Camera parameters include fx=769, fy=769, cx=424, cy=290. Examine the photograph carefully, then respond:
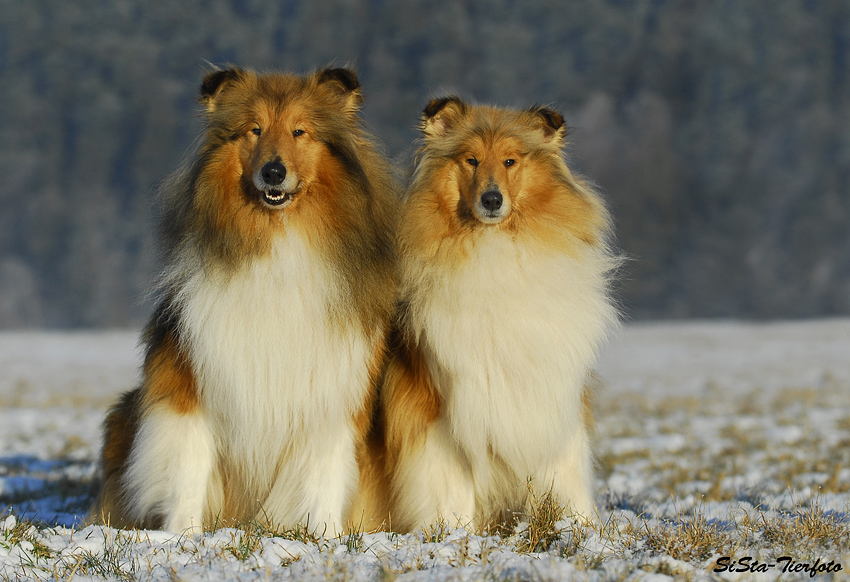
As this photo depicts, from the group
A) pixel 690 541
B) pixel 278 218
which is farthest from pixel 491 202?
pixel 690 541

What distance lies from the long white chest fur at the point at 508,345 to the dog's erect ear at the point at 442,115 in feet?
2.83

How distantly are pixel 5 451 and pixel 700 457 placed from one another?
21.7 feet

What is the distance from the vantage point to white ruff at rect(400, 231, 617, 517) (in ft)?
13.2

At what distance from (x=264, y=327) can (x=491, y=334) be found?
1173mm

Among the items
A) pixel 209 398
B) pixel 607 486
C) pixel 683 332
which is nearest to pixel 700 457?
pixel 607 486

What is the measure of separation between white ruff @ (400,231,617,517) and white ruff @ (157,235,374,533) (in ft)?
1.52

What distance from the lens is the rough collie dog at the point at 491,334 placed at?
13.3 feet

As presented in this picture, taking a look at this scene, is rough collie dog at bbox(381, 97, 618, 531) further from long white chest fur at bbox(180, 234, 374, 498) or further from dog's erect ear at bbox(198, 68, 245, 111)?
dog's erect ear at bbox(198, 68, 245, 111)

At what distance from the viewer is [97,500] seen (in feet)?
15.0

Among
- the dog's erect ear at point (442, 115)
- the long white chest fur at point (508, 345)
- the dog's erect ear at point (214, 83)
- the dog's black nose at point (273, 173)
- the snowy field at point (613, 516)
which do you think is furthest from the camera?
the dog's erect ear at point (442, 115)

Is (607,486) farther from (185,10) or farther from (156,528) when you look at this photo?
(185,10)

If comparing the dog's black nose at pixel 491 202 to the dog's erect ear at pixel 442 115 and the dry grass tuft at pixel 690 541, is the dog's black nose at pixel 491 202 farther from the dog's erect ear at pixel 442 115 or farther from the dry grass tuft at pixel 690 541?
the dry grass tuft at pixel 690 541

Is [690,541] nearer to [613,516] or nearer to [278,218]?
[613,516]

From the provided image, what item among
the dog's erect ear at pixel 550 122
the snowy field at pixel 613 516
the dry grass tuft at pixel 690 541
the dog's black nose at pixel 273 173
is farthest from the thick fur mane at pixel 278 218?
the dry grass tuft at pixel 690 541
